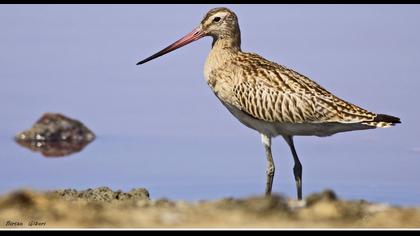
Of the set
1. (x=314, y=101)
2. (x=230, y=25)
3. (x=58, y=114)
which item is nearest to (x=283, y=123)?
(x=314, y=101)

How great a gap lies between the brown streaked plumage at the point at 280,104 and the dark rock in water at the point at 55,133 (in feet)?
36.2

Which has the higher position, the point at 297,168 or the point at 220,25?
the point at 220,25

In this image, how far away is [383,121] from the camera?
15625 millimetres

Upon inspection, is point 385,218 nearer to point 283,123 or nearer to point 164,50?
point 283,123

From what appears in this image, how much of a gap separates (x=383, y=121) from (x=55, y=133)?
47.5 ft

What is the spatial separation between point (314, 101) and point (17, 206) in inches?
215

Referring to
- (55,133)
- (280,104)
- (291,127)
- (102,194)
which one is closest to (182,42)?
(280,104)

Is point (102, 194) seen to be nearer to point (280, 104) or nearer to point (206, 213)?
point (280, 104)

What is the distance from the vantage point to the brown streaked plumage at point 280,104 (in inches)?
624

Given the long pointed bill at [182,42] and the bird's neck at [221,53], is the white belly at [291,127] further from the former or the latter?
the long pointed bill at [182,42]

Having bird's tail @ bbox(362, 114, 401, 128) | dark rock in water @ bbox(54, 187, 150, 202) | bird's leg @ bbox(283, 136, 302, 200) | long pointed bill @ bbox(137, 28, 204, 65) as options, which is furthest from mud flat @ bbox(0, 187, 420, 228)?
long pointed bill @ bbox(137, 28, 204, 65)

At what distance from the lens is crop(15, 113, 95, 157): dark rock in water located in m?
27.2

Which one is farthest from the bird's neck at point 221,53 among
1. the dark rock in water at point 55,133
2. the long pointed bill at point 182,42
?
the dark rock in water at point 55,133

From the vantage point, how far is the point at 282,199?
42.5 ft
